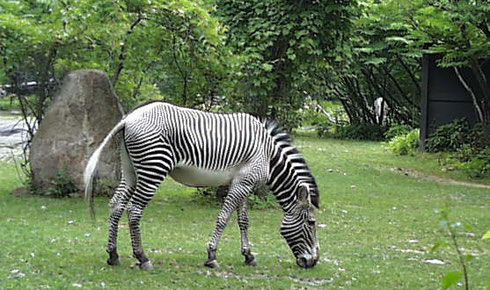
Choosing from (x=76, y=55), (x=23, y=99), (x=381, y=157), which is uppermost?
(x=76, y=55)

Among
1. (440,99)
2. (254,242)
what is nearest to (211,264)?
(254,242)

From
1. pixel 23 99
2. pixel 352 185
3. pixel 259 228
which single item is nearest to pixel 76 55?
pixel 23 99

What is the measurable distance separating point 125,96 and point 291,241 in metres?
Answer: 7.09

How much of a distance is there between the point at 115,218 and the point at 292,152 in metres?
1.99

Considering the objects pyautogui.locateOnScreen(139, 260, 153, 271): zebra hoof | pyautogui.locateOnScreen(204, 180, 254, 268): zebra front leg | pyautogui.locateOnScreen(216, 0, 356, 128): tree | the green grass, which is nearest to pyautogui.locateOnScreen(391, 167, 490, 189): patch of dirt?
the green grass

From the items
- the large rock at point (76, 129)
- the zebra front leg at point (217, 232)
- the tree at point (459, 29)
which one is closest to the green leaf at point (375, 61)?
the tree at point (459, 29)

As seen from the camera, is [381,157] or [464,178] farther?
[381,157]

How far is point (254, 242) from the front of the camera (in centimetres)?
915

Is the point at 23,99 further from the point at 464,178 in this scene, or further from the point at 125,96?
the point at 464,178

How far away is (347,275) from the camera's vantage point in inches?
287

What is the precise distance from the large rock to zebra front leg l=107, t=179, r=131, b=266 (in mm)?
4895

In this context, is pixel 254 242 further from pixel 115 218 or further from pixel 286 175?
pixel 115 218

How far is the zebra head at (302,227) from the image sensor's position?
7.59 m

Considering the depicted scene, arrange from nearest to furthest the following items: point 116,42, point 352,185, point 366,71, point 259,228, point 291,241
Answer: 1. point 291,241
2. point 259,228
3. point 116,42
4. point 352,185
5. point 366,71
